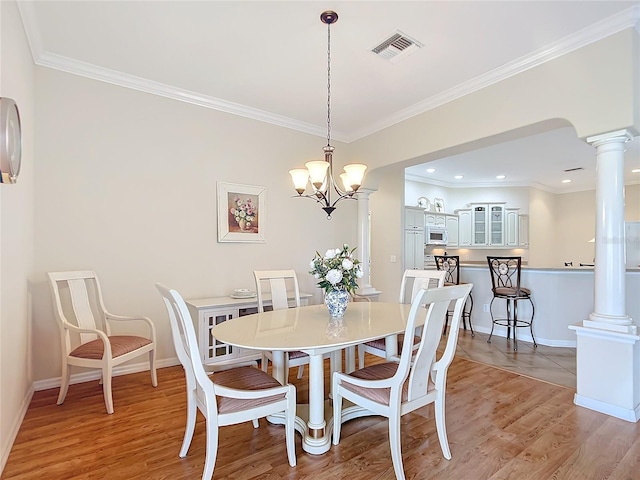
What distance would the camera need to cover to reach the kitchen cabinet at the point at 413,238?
5973 mm

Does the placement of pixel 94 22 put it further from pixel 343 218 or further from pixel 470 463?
pixel 470 463

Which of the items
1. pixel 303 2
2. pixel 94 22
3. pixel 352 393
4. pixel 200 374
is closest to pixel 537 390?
pixel 352 393

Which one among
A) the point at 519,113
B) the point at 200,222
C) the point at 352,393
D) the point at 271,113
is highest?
the point at 271,113

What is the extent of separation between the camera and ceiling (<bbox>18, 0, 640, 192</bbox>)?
7.88 ft

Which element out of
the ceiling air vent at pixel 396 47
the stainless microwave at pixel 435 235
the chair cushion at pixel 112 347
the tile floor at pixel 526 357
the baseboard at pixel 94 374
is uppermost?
the ceiling air vent at pixel 396 47

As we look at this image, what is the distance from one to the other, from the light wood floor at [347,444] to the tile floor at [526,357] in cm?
52

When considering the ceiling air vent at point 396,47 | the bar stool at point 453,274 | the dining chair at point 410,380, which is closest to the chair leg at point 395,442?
the dining chair at point 410,380

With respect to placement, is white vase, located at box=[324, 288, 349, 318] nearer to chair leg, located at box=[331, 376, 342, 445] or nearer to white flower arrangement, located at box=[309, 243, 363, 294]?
white flower arrangement, located at box=[309, 243, 363, 294]

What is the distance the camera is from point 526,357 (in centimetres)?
401

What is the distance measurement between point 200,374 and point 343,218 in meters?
3.48

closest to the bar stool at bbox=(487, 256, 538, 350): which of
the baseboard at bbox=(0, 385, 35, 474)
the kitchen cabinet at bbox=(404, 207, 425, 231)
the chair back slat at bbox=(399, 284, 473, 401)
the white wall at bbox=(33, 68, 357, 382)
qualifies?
the kitchen cabinet at bbox=(404, 207, 425, 231)

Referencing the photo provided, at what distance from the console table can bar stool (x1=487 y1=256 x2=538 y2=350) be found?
2991 millimetres

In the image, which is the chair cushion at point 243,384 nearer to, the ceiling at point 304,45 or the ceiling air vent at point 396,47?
the ceiling at point 304,45

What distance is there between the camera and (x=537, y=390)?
307cm
